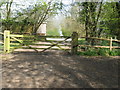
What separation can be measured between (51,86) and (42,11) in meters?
10.0

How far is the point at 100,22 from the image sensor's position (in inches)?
340

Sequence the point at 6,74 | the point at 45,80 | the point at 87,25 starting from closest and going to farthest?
the point at 45,80 → the point at 6,74 → the point at 87,25

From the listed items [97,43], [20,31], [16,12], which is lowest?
[97,43]

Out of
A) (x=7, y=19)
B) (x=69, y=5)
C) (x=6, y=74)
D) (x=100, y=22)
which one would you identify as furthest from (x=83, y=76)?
(x=7, y=19)

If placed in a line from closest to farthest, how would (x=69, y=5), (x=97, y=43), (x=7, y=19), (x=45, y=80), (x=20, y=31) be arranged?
(x=45, y=80) < (x=97, y=43) < (x=69, y=5) < (x=7, y=19) < (x=20, y=31)

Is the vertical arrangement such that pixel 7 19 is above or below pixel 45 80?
above

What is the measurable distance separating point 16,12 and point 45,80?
1004cm

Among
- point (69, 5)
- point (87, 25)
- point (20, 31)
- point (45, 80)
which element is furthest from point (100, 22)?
point (20, 31)

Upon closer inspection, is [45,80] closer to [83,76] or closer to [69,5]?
[83,76]

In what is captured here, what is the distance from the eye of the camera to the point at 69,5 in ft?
32.8

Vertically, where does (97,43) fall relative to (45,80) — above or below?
above

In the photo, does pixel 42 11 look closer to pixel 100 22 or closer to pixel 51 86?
pixel 100 22

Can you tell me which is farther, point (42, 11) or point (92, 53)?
point (42, 11)

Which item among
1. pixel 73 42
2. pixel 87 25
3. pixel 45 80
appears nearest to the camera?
pixel 45 80
